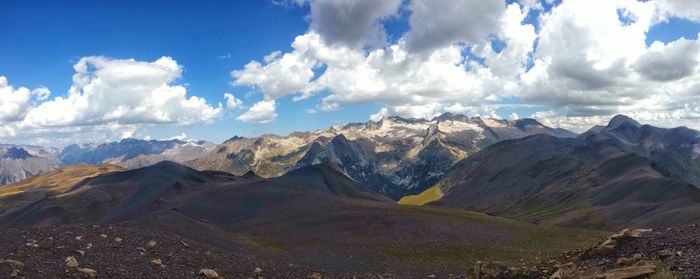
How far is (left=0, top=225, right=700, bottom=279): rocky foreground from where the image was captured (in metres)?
28.1


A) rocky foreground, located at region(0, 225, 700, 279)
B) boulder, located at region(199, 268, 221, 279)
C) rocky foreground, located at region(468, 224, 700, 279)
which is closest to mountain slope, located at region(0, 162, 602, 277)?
rocky foreground, located at region(0, 225, 700, 279)

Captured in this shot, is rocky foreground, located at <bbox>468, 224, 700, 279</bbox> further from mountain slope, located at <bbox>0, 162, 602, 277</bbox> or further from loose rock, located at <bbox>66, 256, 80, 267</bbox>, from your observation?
loose rock, located at <bbox>66, 256, 80, 267</bbox>

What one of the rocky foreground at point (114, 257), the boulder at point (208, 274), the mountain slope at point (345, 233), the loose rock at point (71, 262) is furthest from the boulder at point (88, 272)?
the mountain slope at point (345, 233)

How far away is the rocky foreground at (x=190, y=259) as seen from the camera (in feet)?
92.1

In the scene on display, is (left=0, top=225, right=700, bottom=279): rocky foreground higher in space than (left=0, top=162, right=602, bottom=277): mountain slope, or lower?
higher

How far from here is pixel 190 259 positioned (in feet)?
141

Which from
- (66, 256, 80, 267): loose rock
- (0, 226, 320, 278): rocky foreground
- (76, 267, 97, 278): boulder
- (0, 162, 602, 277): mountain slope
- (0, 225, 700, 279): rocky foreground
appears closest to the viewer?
(0, 225, 700, 279): rocky foreground

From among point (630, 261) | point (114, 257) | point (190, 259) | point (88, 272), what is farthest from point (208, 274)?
point (630, 261)

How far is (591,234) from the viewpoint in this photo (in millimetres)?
89938

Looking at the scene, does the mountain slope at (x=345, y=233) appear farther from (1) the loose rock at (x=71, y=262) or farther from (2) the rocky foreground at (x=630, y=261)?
(1) the loose rock at (x=71, y=262)

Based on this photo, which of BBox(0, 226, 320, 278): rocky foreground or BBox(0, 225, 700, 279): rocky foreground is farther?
BBox(0, 226, 320, 278): rocky foreground

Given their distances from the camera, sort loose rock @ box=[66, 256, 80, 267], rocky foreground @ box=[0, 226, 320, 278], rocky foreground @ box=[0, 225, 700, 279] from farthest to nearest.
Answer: loose rock @ box=[66, 256, 80, 267]
rocky foreground @ box=[0, 226, 320, 278]
rocky foreground @ box=[0, 225, 700, 279]

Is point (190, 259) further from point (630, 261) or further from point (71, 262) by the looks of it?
point (630, 261)

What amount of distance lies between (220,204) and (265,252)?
213 feet
